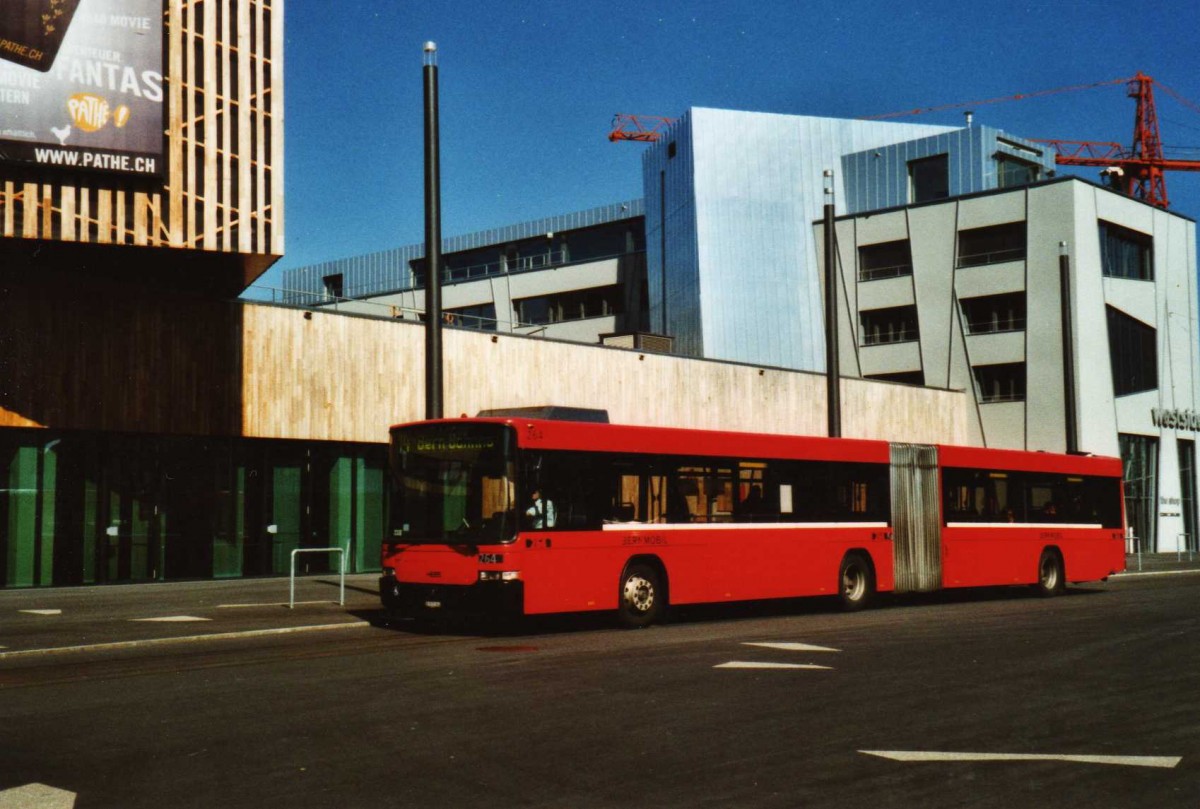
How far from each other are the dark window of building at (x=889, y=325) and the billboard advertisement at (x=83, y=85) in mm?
35121

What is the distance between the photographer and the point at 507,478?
1493 centimetres

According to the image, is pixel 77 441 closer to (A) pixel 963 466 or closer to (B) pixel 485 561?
(B) pixel 485 561

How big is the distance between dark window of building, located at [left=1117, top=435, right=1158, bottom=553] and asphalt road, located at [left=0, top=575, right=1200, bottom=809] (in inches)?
1388

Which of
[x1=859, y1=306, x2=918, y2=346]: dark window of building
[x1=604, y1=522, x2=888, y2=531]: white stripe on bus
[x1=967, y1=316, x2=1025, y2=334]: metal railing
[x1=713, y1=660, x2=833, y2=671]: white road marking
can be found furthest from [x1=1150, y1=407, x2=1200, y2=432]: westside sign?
[x1=713, y1=660, x2=833, y2=671]: white road marking

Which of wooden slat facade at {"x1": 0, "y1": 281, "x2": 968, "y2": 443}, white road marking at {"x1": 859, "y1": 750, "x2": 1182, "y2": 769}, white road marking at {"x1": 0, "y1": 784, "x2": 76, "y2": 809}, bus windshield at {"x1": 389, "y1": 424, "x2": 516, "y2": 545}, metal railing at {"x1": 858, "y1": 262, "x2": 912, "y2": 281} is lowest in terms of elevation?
white road marking at {"x1": 859, "y1": 750, "x2": 1182, "y2": 769}

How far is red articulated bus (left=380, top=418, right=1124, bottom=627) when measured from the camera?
1503 centimetres

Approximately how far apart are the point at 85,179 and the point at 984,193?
118 ft

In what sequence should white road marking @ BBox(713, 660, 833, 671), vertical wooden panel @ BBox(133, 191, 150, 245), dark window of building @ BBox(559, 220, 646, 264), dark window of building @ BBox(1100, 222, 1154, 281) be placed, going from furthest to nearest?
dark window of building @ BBox(559, 220, 646, 264) → dark window of building @ BBox(1100, 222, 1154, 281) → vertical wooden panel @ BBox(133, 191, 150, 245) → white road marking @ BBox(713, 660, 833, 671)

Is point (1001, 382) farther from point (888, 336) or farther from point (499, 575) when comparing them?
point (499, 575)

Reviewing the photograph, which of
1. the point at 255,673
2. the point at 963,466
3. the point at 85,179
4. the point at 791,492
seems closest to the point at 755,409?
the point at 963,466

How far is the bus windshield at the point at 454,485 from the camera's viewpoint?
14.9 m

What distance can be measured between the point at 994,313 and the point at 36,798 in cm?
4541

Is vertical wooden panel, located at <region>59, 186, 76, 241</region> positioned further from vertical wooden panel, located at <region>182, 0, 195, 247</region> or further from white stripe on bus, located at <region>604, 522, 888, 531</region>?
white stripe on bus, located at <region>604, 522, 888, 531</region>

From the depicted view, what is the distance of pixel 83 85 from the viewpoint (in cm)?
2086
